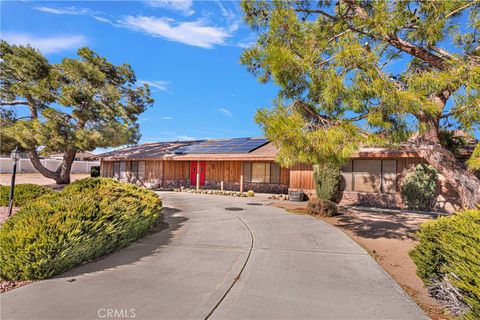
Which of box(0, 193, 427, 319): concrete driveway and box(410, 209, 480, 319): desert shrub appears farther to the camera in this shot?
box(0, 193, 427, 319): concrete driveway

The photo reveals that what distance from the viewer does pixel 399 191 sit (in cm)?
1354

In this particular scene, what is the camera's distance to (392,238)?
7.95 meters

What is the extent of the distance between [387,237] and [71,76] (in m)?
19.8

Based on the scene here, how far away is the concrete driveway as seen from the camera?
3.51m

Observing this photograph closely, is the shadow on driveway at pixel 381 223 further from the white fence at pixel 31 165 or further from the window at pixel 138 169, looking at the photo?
the white fence at pixel 31 165

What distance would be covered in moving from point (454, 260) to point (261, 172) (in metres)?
15.9

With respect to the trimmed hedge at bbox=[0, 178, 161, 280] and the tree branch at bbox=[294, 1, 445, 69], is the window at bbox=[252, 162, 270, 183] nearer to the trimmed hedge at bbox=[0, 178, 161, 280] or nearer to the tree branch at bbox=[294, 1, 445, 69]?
the tree branch at bbox=[294, 1, 445, 69]

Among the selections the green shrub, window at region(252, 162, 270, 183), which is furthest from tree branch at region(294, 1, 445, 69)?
window at region(252, 162, 270, 183)

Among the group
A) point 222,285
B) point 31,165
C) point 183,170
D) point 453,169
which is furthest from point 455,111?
point 31,165

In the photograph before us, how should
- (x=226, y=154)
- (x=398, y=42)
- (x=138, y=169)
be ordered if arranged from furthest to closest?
(x=138, y=169) < (x=226, y=154) < (x=398, y=42)

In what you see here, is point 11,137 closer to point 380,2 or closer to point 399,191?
point 380,2

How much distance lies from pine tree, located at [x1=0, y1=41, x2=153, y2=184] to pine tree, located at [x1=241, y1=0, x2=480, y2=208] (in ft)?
48.9

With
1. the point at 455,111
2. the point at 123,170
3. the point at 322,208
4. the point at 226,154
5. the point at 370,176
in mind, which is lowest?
the point at 322,208

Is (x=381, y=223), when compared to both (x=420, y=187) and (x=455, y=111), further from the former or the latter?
(x=455, y=111)
